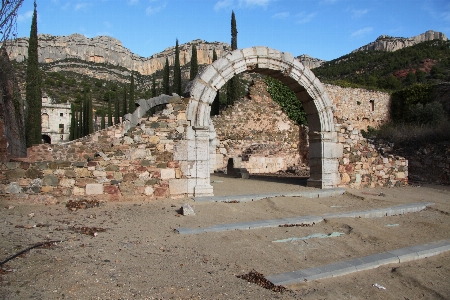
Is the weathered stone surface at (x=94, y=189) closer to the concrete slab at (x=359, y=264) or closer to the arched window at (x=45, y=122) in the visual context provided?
the concrete slab at (x=359, y=264)

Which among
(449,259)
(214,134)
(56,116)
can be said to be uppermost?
(56,116)

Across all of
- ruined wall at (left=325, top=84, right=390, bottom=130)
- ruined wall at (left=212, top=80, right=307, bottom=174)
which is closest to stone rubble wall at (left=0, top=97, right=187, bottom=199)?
ruined wall at (left=212, top=80, right=307, bottom=174)

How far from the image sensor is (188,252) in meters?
4.39

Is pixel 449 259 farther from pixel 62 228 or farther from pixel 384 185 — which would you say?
pixel 384 185

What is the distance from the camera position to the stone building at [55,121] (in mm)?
46969

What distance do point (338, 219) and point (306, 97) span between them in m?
4.40

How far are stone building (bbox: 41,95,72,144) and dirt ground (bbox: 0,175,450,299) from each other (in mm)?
45288

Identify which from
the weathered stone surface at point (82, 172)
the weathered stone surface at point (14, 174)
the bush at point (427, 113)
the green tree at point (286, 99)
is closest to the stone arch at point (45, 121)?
the green tree at point (286, 99)

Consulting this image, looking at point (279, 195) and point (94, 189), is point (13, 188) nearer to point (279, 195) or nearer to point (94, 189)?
point (94, 189)

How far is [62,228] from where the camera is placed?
513 centimetres

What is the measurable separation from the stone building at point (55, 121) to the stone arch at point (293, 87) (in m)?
44.0

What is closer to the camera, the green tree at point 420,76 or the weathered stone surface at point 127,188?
the weathered stone surface at point 127,188

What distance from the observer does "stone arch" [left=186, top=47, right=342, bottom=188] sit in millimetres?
8000

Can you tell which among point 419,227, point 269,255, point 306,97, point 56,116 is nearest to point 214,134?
point 306,97
